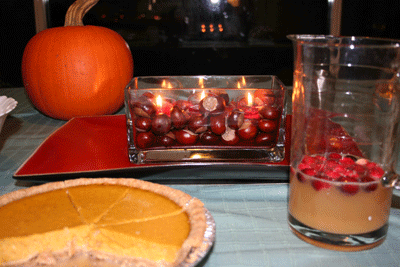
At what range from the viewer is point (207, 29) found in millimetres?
4027

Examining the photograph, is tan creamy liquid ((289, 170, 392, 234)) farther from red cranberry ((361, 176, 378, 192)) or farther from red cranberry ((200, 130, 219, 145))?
red cranberry ((200, 130, 219, 145))

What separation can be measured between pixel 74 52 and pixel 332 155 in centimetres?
97

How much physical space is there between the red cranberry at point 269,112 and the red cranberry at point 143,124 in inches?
9.7

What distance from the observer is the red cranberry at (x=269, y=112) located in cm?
82

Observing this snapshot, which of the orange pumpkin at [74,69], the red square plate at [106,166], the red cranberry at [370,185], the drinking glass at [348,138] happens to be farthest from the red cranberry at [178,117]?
the orange pumpkin at [74,69]

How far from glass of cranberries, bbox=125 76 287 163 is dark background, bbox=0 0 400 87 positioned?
2.95 m

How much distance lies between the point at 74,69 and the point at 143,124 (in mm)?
574

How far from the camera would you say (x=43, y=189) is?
2.08 feet

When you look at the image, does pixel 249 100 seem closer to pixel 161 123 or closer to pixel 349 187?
pixel 161 123

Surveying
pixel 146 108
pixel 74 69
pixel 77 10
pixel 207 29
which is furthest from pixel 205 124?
pixel 207 29

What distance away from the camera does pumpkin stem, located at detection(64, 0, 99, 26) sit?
1.29 m

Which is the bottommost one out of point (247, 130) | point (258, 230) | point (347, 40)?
point (258, 230)

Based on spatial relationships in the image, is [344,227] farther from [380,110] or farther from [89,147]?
[89,147]

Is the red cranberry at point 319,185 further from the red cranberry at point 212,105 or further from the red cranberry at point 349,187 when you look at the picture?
the red cranberry at point 212,105
